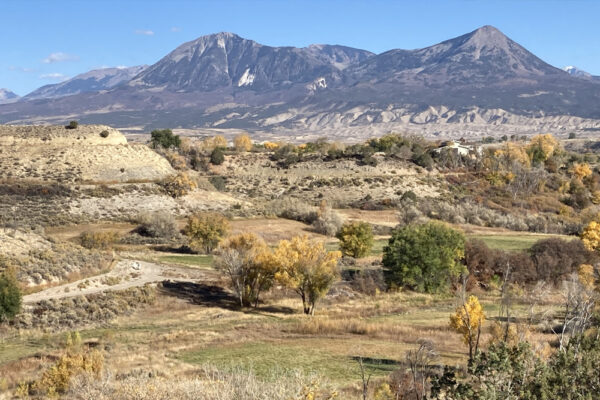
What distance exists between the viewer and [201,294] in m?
37.7

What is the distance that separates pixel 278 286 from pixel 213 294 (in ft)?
15.8

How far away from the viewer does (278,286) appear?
133 feet

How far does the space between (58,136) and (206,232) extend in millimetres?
40422

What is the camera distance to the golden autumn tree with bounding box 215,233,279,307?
3541 centimetres

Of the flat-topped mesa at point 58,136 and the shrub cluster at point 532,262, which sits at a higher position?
the flat-topped mesa at point 58,136

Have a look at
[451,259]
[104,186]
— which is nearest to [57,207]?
[104,186]

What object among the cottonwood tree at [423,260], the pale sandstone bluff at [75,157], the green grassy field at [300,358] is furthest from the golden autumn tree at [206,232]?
the green grassy field at [300,358]

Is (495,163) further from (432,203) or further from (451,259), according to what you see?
(451,259)

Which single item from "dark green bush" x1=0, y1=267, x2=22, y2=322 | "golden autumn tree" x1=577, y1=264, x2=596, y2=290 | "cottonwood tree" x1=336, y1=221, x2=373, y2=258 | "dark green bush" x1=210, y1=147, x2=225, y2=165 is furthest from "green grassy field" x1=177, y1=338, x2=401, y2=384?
"dark green bush" x1=210, y1=147, x2=225, y2=165

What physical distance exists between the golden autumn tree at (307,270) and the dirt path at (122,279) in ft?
32.0

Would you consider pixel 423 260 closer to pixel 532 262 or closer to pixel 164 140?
pixel 532 262

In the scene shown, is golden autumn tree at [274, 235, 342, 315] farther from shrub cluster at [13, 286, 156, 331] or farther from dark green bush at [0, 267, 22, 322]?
dark green bush at [0, 267, 22, 322]

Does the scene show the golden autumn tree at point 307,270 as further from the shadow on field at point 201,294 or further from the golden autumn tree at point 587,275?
the golden autumn tree at point 587,275

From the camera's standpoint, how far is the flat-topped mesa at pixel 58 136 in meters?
78.9
